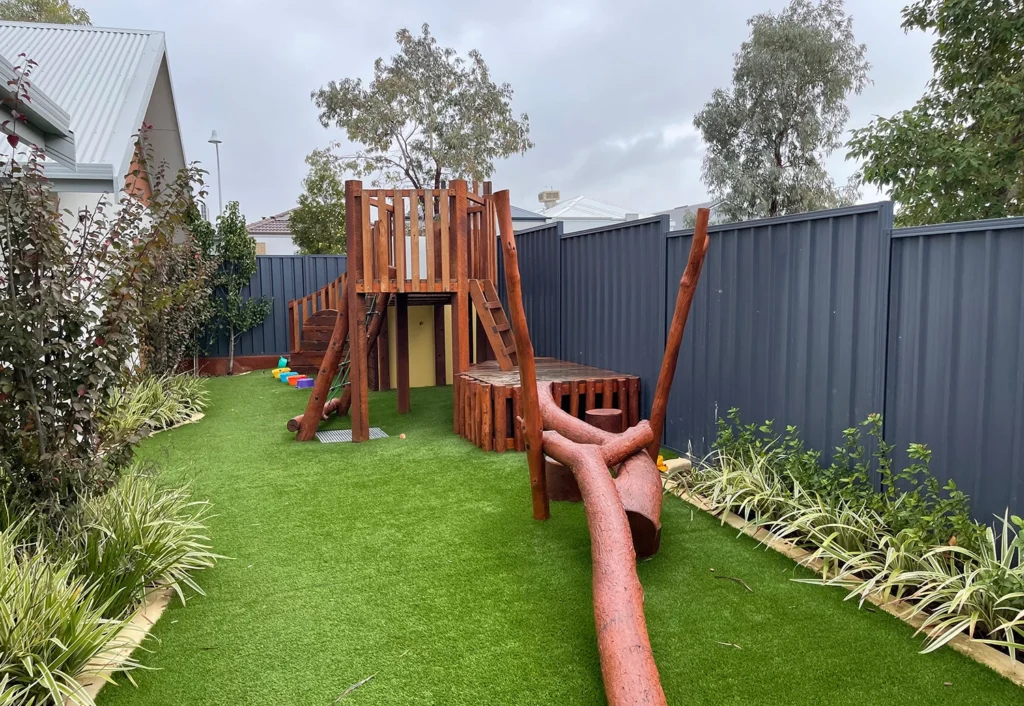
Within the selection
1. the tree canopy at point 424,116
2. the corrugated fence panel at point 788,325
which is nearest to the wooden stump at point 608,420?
the corrugated fence panel at point 788,325

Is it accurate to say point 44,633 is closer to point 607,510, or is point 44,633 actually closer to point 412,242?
point 607,510

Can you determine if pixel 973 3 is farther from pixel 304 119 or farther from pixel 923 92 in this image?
pixel 304 119

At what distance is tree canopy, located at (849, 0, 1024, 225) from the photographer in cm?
958

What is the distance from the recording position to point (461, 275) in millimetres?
7000

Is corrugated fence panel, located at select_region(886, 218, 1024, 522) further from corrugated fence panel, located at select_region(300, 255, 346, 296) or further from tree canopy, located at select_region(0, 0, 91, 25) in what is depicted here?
tree canopy, located at select_region(0, 0, 91, 25)

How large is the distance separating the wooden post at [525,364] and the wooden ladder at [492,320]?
2762 millimetres

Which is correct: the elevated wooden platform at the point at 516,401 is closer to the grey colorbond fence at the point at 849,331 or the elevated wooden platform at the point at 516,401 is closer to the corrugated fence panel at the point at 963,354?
the grey colorbond fence at the point at 849,331

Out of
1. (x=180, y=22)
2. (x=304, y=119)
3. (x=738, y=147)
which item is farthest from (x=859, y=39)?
(x=180, y=22)

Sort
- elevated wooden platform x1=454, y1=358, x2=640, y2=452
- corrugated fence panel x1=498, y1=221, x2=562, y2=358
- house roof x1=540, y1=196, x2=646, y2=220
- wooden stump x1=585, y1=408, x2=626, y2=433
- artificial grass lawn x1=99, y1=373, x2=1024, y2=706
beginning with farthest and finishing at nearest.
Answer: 1. house roof x1=540, y1=196, x2=646, y2=220
2. corrugated fence panel x1=498, y1=221, x2=562, y2=358
3. elevated wooden platform x1=454, y1=358, x2=640, y2=452
4. wooden stump x1=585, y1=408, x2=626, y2=433
5. artificial grass lawn x1=99, y1=373, x2=1024, y2=706

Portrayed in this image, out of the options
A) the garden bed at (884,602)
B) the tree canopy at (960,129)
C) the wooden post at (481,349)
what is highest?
the tree canopy at (960,129)

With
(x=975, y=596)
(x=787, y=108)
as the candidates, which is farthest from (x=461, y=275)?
(x=787, y=108)

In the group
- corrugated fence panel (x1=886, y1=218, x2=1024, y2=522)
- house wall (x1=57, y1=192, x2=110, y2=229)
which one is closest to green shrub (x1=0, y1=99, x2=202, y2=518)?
house wall (x1=57, y1=192, x2=110, y2=229)

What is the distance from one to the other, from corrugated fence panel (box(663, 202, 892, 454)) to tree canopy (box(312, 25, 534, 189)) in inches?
702

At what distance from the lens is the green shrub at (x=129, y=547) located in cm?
314
